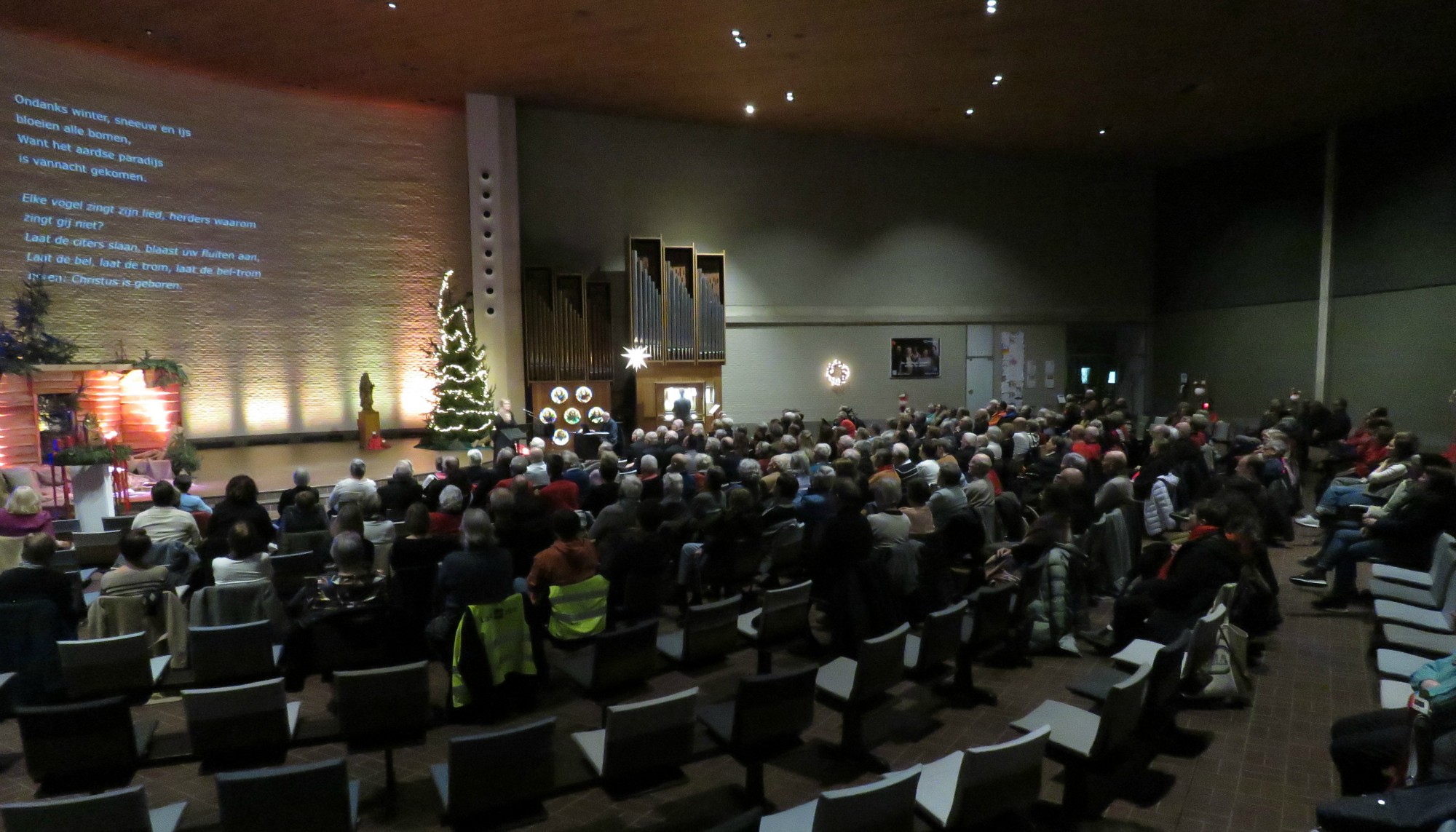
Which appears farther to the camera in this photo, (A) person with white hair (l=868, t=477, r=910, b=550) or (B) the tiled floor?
(A) person with white hair (l=868, t=477, r=910, b=550)

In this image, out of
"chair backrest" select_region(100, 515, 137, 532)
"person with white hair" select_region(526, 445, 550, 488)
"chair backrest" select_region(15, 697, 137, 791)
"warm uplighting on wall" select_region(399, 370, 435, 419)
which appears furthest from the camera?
"warm uplighting on wall" select_region(399, 370, 435, 419)

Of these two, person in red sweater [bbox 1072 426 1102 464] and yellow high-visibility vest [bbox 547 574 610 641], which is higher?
person in red sweater [bbox 1072 426 1102 464]

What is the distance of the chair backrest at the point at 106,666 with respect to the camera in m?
3.68

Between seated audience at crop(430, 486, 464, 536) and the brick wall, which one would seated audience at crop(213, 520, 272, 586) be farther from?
the brick wall

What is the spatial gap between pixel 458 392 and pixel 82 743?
30.9 feet

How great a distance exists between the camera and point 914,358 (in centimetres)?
1706

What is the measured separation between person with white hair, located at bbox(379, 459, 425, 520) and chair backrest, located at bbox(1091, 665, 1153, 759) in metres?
5.02

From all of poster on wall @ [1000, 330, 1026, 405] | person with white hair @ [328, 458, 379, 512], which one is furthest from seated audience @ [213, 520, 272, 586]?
poster on wall @ [1000, 330, 1026, 405]

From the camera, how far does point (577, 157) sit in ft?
46.7

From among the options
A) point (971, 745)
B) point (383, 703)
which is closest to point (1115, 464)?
point (971, 745)

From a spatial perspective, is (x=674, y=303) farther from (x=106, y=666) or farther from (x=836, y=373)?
(x=106, y=666)

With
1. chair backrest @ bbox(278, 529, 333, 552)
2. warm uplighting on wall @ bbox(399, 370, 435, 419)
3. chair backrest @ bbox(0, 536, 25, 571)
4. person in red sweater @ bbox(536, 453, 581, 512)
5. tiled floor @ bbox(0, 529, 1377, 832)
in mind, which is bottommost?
tiled floor @ bbox(0, 529, 1377, 832)

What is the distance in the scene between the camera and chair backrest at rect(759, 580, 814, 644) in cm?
448

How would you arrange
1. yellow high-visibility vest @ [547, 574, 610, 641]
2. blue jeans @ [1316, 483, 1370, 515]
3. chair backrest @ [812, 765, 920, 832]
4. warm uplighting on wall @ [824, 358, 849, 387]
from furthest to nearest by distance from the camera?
warm uplighting on wall @ [824, 358, 849, 387]
blue jeans @ [1316, 483, 1370, 515]
yellow high-visibility vest @ [547, 574, 610, 641]
chair backrest @ [812, 765, 920, 832]
